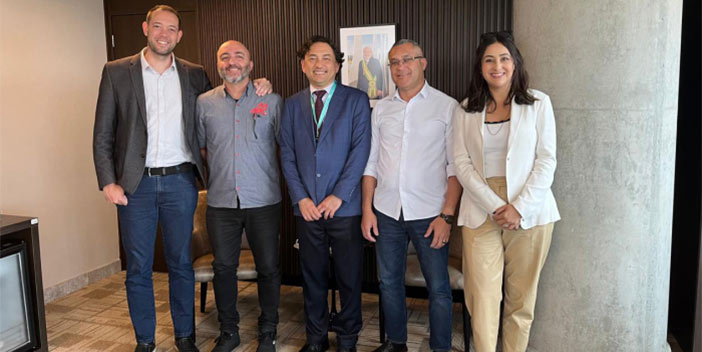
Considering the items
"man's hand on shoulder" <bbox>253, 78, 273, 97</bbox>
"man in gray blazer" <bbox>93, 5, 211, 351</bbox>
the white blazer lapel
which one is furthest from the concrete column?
"man in gray blazer" <bbox>93, 5, 211, 351</bbox>

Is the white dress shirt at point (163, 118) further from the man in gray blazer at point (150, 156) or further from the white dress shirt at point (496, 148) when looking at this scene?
the white dress shirt at point (496, 148)

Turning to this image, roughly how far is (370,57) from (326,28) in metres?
0.43

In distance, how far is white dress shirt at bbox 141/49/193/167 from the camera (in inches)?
118

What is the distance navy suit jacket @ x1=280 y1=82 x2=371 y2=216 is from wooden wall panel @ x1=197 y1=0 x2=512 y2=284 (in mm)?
1179

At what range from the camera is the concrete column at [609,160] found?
2.51 metres

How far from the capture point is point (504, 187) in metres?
2.51

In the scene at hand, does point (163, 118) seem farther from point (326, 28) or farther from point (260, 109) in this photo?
point (326, 28)

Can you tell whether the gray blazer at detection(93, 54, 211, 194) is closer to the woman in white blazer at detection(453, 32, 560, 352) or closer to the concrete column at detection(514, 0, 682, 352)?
the woman in white blazer at detection(453, 32, 560, 352)

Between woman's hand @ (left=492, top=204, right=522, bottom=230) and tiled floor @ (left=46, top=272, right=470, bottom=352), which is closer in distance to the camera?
woman's hand @ (left=492, top=204, right=522, bottom=230)

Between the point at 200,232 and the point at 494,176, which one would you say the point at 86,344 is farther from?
the point at 494,176

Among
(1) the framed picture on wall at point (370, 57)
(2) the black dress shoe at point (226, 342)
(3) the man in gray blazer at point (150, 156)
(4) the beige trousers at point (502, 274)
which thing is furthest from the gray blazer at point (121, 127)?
(4) the beige trousers at point (502, 274)

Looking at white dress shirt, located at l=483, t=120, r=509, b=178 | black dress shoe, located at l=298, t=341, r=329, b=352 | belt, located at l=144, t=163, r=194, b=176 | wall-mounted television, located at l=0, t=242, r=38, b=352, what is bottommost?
black dress shoe, located at l=298, t=341, r=329, b=352

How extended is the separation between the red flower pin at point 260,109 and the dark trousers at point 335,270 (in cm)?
64

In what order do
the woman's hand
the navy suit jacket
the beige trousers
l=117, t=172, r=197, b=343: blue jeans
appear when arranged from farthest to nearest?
l=117, t=172, r=197, b=343: blue jeans
the navy suit jacket
the beige trousers
the woman's hand
